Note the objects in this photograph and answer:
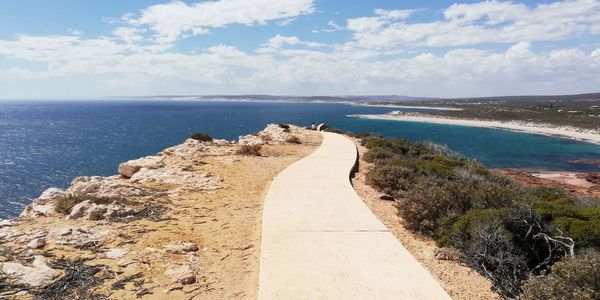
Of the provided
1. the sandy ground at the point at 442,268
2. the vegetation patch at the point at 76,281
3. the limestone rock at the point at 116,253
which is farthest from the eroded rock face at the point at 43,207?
the sandy ground at the point at 442,268

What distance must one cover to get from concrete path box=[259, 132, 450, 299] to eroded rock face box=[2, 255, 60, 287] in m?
2.83

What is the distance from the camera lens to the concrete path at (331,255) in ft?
15.9

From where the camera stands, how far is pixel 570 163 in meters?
39.8

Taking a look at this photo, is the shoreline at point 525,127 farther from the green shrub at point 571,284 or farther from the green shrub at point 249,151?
the green shrub at point 571,284

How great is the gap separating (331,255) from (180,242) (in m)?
2.79

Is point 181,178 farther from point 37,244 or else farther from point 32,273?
point 32,273

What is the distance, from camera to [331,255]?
5895 millimetres

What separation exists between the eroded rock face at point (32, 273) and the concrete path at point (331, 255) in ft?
9.29

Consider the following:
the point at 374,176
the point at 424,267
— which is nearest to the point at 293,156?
the point at 374,176

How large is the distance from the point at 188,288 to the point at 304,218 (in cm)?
296

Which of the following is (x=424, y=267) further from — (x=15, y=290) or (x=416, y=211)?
(x=15, y=290)

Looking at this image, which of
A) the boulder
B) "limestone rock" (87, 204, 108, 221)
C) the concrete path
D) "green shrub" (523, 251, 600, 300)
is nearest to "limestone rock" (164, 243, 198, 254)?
the concrete path

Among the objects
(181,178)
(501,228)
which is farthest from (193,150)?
(501,228)

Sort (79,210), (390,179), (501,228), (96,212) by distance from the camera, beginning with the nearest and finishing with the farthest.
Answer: (501,228)
(96,212)
(79,210)
(390,179)
